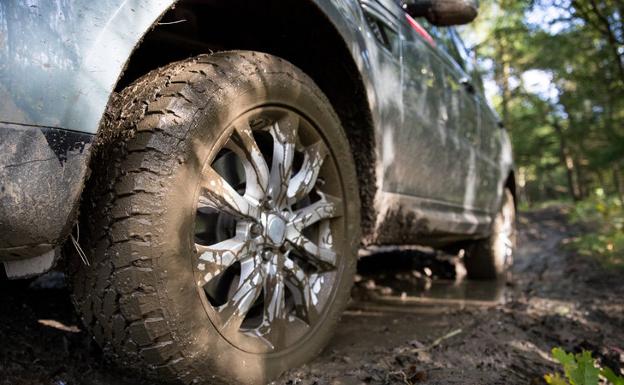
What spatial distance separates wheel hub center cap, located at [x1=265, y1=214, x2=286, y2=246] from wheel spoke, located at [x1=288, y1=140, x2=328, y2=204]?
117 millimetres

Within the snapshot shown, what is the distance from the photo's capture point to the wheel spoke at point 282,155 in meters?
1.78

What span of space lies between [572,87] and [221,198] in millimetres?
19134

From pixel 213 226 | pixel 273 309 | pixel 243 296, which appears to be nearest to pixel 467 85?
pixel 213 226

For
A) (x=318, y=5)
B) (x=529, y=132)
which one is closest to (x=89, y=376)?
(x=318, y=5)

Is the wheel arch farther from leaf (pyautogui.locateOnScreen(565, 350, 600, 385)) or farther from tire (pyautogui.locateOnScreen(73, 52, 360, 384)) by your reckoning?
leaf (pyautogui.locateOnScreen(565, 350, 600, 385))

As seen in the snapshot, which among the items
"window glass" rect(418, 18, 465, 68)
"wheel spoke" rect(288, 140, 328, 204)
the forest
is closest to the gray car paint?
"window glass" rect(418, 18, 465, 68)

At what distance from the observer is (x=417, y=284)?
4.58 meters

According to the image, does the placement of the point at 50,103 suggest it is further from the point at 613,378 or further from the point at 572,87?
the point at 572,87

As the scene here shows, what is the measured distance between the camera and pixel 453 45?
3.97m

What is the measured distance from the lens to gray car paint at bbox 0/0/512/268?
110cm

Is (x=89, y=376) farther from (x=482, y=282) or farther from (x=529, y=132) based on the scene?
(x=529, y=132)

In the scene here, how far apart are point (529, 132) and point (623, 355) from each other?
62.8 feet

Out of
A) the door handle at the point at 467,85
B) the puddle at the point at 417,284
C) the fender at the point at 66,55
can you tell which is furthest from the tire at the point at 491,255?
the fender at the point at 66,55

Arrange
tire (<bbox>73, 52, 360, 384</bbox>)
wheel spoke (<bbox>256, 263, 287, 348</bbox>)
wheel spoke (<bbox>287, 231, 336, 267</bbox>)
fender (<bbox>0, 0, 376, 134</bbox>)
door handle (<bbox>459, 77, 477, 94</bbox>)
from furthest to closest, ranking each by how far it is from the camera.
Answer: door handle (<bbox>459, 77, 477, 94</bbox>) < wheel spoke (<bbox>287, 231, 336, 267</bbox>) < wheel spoke (<bbox>256, 263, 287, 348</bbox>) < tire (<bbox>73, 52, 360, 384</bbox>) < fender (<bbox>0, 0, 376, 134</bbox>)
